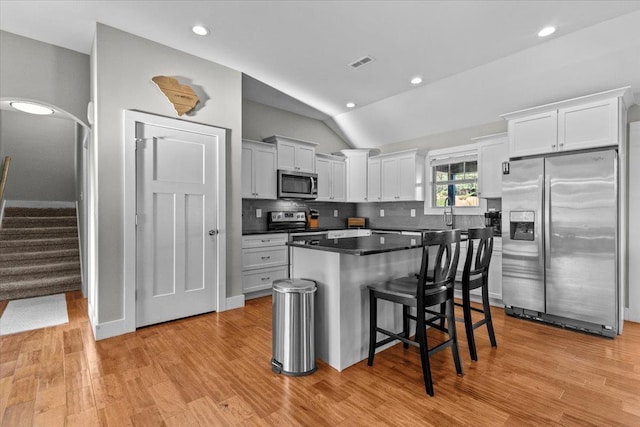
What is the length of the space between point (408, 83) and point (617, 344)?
3.72m

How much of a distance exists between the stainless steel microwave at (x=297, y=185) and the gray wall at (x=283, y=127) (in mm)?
823

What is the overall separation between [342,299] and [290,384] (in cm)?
70

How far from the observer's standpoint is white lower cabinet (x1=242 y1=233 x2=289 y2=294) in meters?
4.38

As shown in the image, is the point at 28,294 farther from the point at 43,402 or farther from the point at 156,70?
the point at 156,70

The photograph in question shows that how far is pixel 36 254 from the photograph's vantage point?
4.91m

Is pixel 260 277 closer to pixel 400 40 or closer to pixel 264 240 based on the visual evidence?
pixel 264 240

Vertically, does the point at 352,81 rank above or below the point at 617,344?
above

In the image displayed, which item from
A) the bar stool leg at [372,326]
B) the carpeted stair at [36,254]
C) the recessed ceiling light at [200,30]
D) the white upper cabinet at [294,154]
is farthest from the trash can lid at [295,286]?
the carpeted stair at [36,254]

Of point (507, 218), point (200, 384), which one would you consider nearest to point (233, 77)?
point (200, 384)

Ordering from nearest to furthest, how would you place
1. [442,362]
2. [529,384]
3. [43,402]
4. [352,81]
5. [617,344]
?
[43,402]
[529,384]
[442,362]
[617,344]
[352,81]

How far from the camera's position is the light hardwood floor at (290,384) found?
1.87 metres

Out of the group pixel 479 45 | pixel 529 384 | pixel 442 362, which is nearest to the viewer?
pixel 529 384

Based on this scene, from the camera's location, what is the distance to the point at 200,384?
223cm

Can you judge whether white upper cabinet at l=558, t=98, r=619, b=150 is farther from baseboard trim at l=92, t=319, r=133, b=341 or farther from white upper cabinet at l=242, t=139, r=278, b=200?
baseboard trim at l=92, t=319, r=133, b=341
